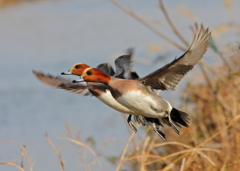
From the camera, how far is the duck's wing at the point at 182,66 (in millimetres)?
1753

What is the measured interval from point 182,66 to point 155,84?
0.13 meters

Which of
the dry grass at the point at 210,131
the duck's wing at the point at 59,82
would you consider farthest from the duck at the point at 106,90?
the dry grass at the point at 210,131

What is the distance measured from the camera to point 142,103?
5.39 ft

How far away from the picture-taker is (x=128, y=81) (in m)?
1.73

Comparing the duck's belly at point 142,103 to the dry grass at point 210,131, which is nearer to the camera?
the duck's belly at point 142,103

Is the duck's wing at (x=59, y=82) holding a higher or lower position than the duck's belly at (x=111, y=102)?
higher

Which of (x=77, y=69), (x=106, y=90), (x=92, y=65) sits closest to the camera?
(x=77, y=69)

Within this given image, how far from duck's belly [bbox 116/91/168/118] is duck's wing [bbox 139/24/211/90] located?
0.09 meters

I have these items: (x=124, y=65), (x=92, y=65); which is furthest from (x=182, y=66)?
(x=92, y=65)

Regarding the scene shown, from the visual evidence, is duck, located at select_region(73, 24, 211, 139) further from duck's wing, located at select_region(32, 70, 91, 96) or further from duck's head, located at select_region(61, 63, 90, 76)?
duck's wing, located at select_region(32, 70, 91, 96)

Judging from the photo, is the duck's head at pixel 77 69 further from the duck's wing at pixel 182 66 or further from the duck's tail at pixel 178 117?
the duck's tail at pixel 178 117

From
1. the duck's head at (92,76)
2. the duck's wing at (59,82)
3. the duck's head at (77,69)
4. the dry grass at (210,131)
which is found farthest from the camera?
the dry grass at (210,131)

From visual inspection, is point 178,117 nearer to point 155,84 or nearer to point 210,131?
point 155,84

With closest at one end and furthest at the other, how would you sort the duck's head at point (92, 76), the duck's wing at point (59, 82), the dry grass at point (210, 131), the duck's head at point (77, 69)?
the duck's head at point (92, 76)
the duck's head at point (77, 69)
the duck's wing at point (59, 82)
the dry grass at point (210, 131)
